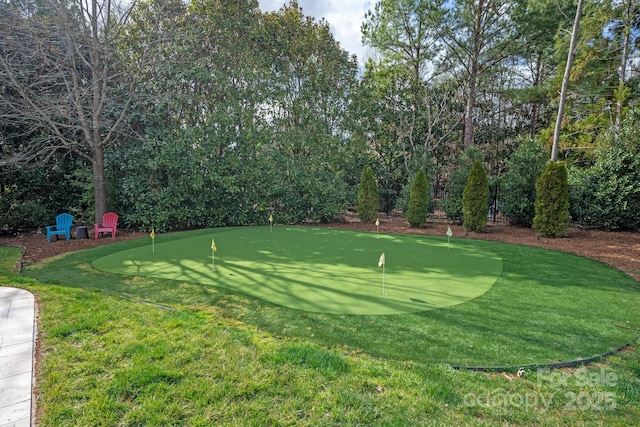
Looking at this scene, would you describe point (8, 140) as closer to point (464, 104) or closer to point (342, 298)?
point (342, 298)

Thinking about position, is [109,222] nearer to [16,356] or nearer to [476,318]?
[16,356]

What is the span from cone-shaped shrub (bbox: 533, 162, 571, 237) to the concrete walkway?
936 centimetres


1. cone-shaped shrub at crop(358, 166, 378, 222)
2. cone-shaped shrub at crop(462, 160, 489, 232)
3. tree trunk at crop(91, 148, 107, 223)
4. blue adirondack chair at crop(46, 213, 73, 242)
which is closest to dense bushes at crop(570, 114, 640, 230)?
cone-shaped shrub at crop(462, 160, 489, 232)

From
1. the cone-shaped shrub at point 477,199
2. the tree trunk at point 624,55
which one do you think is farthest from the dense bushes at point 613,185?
the cone-shaped shrub at point 477,199

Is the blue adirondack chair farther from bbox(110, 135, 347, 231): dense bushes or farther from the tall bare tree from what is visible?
bbox(110, 135, 347, 231): dense bushes

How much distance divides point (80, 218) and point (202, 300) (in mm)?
8472

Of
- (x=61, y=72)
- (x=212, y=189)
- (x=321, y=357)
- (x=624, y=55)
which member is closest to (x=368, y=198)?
(x=212, y=189)

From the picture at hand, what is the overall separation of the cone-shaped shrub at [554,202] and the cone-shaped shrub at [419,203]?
9.21ft

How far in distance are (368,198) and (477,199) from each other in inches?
133

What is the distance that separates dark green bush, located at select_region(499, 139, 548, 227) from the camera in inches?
356

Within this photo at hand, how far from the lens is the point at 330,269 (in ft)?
15.0

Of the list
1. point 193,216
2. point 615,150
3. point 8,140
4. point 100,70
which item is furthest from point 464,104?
point 8,140

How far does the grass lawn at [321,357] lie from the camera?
185cm

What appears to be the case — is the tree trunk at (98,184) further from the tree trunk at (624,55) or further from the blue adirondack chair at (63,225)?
the tree trunk at (624,55)
